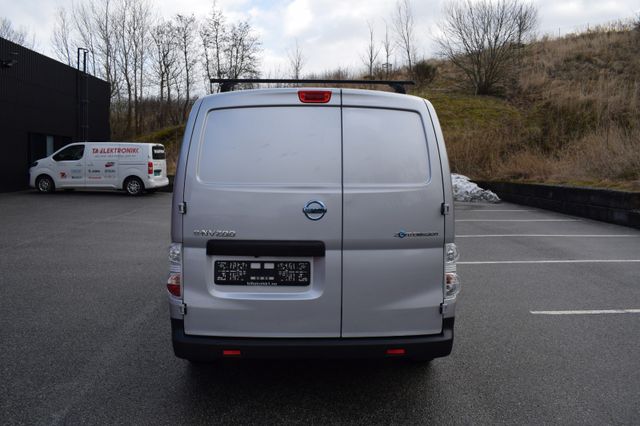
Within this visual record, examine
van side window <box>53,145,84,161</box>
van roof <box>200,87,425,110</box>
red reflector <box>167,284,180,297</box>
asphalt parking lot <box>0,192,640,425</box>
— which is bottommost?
asphalt parking lot <box>0,192,640,425</box>

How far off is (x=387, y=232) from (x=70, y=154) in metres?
20.3

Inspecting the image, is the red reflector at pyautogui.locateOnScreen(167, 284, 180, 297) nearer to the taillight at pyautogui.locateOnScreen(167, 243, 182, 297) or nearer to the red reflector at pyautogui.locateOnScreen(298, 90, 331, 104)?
the taillight at pyautogui.locateOnScreen(167, 243, 182, 297)

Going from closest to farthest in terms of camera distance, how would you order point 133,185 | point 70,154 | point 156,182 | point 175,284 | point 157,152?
point 175,284 < point 70,154 < point 133,185 < point 156,182 < point 157,152

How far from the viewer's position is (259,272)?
3404mm

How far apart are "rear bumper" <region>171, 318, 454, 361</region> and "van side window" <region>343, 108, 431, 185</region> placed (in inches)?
37.3

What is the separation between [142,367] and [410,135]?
99.7 inches

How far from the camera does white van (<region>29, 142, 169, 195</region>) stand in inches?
830

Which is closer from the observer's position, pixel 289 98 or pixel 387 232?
pixel 387 232

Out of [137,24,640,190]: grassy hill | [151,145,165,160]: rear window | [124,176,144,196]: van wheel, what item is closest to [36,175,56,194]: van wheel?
[124,176,144,196]: van wheel

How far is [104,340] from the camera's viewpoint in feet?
15.9

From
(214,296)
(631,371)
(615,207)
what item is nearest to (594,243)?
(615,207)

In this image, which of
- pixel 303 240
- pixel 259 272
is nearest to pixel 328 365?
pixel 259 272

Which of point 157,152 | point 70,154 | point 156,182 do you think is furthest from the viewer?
point 157,152

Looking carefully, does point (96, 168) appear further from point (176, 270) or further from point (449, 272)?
point (449, 272)
